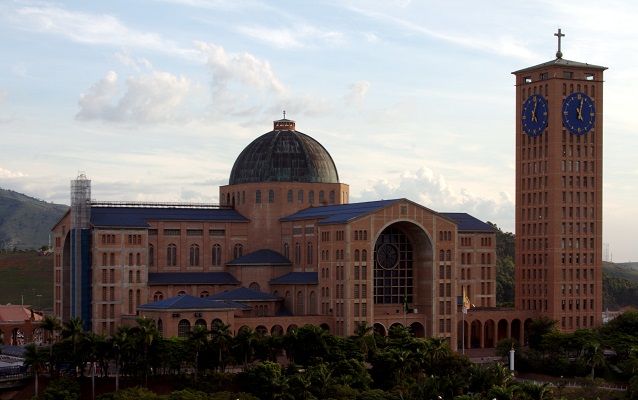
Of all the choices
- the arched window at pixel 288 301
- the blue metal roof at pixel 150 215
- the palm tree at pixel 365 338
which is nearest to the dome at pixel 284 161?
the blue metal roof at pixel 150 215

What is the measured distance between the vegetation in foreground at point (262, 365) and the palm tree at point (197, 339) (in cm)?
10

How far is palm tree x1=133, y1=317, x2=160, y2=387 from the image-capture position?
114188 mm

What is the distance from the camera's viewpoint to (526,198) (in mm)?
147375

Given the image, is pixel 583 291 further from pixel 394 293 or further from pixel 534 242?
pixel 394 293

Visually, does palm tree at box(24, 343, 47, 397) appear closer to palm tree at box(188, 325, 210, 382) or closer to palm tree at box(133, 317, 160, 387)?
palm tree at box(133, 317, 160, 387)

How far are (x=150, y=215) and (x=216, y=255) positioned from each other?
9.58 meters

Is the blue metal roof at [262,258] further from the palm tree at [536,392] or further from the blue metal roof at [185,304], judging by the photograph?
the palm tree at [536,392]

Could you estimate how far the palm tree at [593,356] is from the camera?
410ft

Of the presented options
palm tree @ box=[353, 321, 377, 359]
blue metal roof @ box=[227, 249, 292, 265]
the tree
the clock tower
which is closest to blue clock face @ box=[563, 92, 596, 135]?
the clock tower

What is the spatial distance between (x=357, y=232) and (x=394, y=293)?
1091 centimetres

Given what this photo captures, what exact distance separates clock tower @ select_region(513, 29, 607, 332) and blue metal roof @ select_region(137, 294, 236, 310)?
39.9 meters

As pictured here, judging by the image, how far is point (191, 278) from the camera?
140 m

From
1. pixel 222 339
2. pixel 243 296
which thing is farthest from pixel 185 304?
pixel 243 296

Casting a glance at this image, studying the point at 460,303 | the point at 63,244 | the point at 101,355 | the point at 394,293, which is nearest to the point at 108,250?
the point at 63,244
